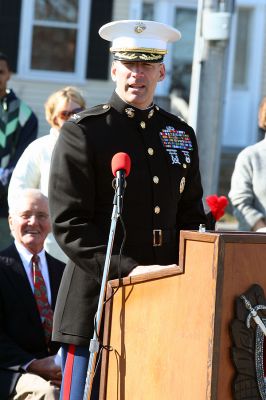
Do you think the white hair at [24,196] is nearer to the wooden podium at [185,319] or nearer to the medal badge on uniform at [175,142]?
the medal badge on uniform at [175,142]

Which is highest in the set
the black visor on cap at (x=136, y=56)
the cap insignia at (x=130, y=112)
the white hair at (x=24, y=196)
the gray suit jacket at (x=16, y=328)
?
the black visor on cap at (x=136, y=56)

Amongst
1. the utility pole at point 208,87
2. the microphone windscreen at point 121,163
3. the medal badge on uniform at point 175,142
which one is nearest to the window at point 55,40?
the utility pole at point 208,87

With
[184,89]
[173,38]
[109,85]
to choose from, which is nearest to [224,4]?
[173,38]

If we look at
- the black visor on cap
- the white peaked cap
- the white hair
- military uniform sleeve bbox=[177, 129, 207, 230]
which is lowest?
the white hair

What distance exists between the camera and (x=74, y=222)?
3.65 meters

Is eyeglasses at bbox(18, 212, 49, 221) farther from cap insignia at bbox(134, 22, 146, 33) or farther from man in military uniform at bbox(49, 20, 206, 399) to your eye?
cap insignia at bbox(134, 22, 146, 33)

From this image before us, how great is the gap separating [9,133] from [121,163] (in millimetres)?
4161

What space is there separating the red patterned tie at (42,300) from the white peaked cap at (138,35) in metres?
1.90

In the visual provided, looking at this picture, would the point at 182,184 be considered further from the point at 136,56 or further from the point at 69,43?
the point at 69,43

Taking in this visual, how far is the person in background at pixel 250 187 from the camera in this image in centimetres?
659

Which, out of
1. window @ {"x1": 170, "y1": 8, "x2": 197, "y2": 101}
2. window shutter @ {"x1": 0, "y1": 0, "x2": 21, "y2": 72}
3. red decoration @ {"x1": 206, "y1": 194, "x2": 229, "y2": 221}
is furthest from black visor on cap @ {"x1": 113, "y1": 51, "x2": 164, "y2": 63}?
window @ {"x1": 170, "y1": 8, "x2": 197, "y2": 101}

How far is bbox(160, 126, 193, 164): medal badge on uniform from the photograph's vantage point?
395 centimetres

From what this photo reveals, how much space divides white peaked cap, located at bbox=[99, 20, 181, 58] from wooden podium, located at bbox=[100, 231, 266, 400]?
2.84 feet

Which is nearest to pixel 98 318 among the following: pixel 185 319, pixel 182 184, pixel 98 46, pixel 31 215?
pixel 185 319
